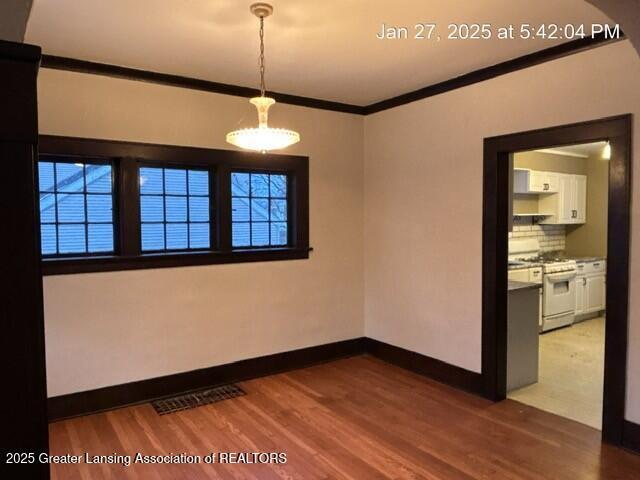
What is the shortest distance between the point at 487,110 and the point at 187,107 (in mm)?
2471

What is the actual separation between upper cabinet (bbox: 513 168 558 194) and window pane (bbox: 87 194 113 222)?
5073mm

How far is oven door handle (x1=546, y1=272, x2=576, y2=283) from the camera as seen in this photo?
18.7 ft

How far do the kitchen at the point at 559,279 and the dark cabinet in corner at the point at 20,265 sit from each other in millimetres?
3563

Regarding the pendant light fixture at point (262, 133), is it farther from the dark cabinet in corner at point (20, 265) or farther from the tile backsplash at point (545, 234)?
the tile backsplash at point (545, 234)

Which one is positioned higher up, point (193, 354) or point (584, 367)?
point (193, 354)

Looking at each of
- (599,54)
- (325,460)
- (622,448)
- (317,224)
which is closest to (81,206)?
(317,224)

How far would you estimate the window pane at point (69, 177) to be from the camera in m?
3.37

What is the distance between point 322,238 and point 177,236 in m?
1.45

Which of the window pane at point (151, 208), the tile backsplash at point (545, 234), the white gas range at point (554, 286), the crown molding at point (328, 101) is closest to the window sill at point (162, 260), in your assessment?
the window pane at point (151, 208)

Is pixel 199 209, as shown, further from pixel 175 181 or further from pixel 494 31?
pixel 494 31

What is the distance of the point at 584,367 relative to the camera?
4.38 m

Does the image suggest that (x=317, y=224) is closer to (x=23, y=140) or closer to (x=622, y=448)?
(x=622, y=448)

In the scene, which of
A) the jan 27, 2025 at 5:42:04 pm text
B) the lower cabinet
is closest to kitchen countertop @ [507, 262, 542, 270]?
the lower cabinet

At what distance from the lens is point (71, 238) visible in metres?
3.42
